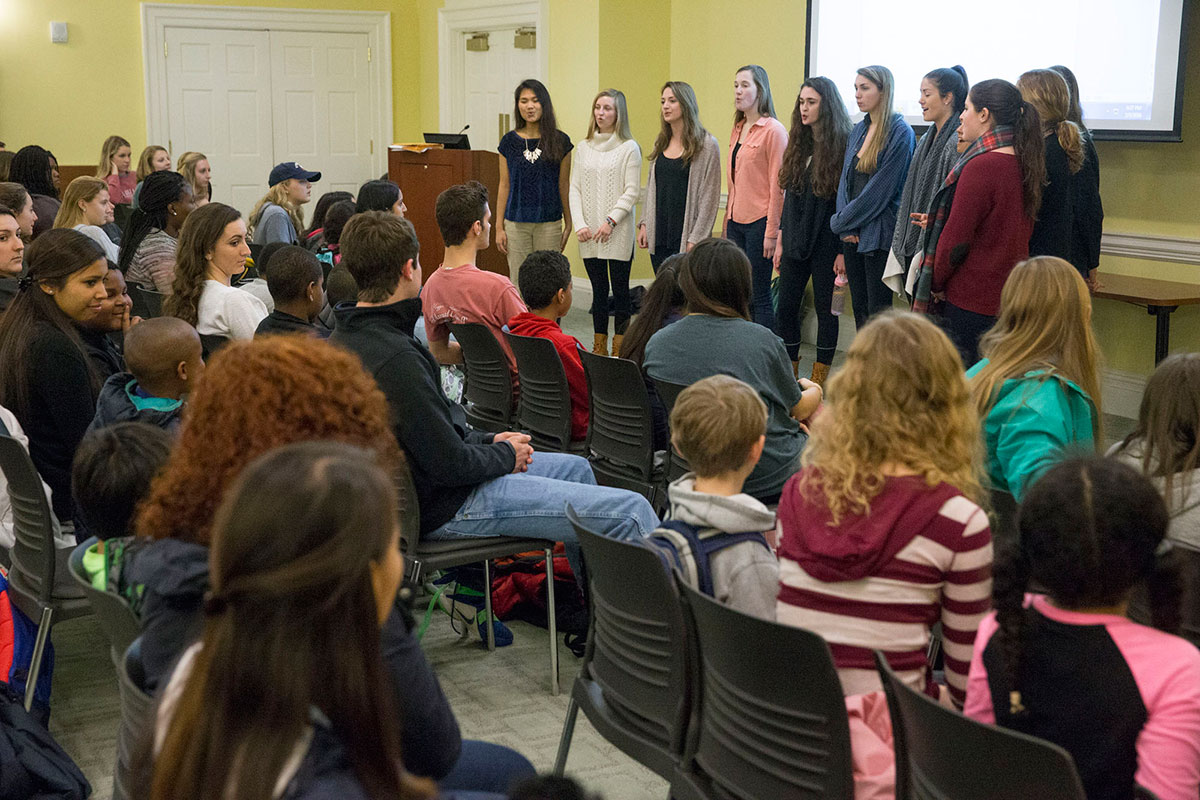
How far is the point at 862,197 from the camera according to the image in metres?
5.47

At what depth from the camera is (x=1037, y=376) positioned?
7.86ft

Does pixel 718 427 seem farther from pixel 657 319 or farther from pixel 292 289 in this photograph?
pixel 292 289

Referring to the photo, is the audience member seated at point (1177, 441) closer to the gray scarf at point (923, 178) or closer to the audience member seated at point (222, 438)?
the audience member seated at point (222, 438)

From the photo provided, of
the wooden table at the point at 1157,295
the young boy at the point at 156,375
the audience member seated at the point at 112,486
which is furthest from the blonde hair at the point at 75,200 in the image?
the wooden table at the point at 1157,295

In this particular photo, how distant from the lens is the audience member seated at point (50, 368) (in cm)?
293

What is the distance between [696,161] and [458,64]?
4675 millimetres

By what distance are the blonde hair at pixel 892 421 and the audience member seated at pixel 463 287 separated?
2.22 meters

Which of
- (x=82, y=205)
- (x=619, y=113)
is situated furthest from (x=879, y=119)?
(x=82, y=205)

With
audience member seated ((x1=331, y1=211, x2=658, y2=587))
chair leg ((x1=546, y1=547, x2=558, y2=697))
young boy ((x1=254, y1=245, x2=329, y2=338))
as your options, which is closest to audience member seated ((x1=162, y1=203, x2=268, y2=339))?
young boy ((x1=254, y1=245, x2=329, y2=338))

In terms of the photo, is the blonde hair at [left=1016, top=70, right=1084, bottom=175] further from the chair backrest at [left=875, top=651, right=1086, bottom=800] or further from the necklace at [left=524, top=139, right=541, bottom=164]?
the chair backrest at [left=875, top=651, right=1086, bottom=800]

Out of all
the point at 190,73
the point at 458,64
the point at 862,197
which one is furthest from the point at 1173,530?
the point at 190,73

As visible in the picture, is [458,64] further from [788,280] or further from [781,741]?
[781,741]

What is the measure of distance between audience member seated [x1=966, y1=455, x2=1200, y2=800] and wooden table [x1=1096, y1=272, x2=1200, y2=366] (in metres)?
3.75

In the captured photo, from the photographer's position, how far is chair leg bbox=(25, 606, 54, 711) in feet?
8.51
